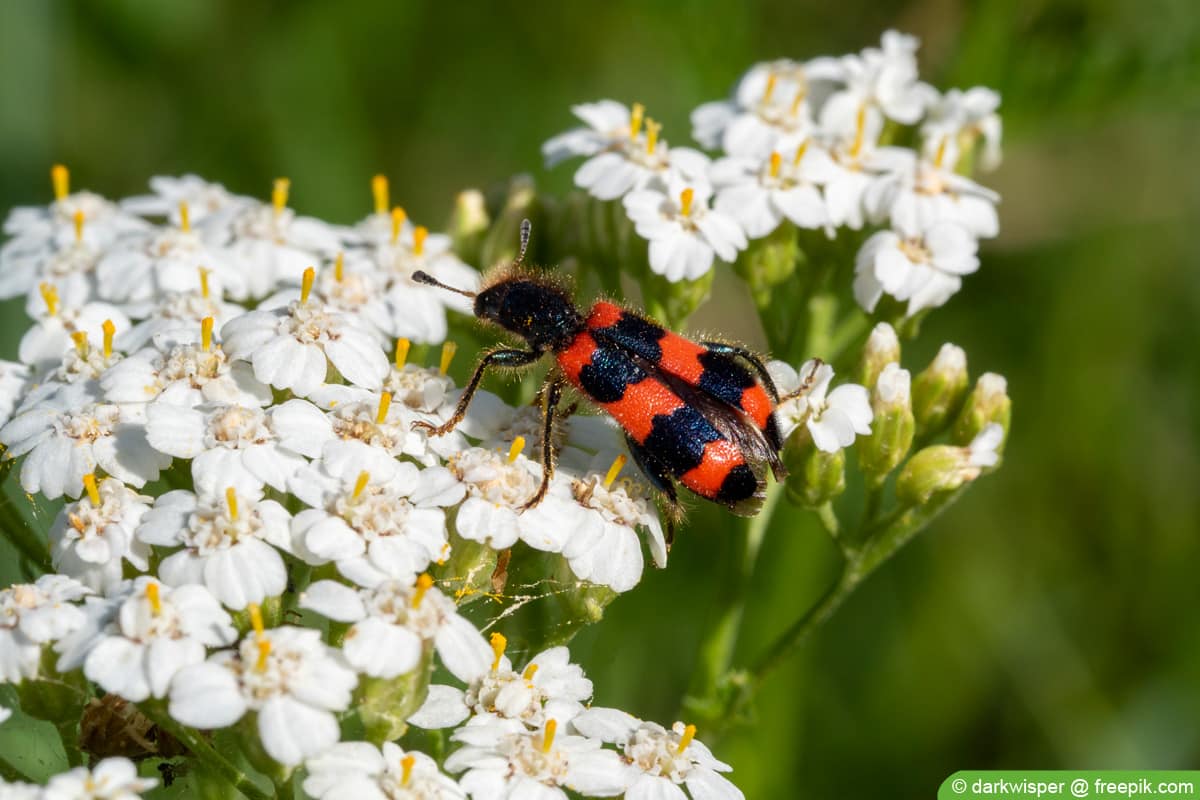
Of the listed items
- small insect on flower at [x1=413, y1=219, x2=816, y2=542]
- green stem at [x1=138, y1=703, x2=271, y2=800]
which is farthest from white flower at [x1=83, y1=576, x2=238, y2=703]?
small insect on flower at [x1=413, y1=219, x2=816, y2=542]

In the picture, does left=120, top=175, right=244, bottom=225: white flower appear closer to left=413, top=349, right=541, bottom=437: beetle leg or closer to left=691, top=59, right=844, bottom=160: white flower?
left=413, top=349, right=541, bottom=437: beetle leg

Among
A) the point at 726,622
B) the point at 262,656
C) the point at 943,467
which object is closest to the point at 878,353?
the point at 943,467

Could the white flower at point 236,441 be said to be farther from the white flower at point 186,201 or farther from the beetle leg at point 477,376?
the white flower at point 186,201

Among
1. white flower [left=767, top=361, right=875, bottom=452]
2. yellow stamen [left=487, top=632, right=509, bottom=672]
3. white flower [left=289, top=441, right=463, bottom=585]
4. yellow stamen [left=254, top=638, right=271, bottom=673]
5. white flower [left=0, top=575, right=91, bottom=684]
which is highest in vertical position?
white flower [left=767, top=361, right=875, bottom=452]

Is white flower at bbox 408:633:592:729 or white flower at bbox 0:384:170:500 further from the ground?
white flower at bbox 0:384:170:500

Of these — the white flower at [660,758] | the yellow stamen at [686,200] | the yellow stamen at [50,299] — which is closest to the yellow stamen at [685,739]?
the white flower at [660,758]

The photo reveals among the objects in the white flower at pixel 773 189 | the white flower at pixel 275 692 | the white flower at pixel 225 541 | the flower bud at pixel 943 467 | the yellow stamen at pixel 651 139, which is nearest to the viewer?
the white flower at pixel 275 692
